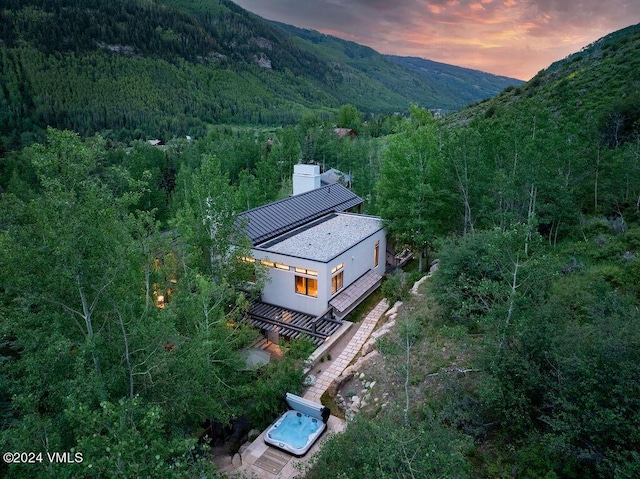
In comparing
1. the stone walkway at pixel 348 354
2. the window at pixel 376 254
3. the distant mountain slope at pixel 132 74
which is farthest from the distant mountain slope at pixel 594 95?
the distant mountain slope at pixel 132 74

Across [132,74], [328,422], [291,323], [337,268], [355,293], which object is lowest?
[328,422]

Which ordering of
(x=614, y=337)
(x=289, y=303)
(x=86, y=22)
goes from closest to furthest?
(x=614, y=337) → (x=289, y=303) → (x=86, y=22)

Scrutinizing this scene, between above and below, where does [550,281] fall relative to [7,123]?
below

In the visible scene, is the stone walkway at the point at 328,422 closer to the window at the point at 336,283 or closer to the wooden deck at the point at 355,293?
the wooden deck at the point at 355,293

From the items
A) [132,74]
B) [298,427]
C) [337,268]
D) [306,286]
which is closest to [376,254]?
[337,268]

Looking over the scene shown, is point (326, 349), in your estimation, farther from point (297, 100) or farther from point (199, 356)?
point (297, 100)

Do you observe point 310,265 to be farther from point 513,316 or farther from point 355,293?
point 513,316

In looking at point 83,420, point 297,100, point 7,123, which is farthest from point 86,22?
point 83,420
